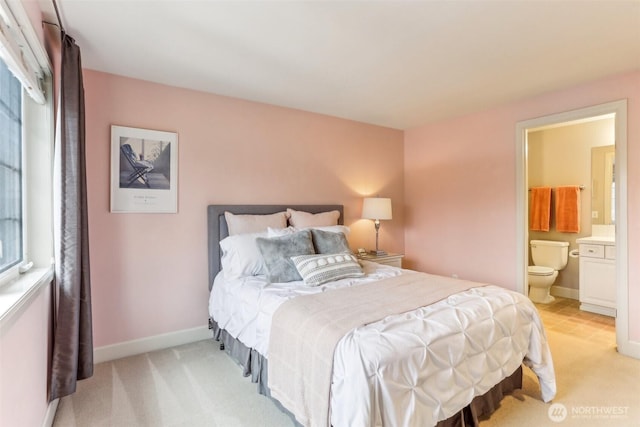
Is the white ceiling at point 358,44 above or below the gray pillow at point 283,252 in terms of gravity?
above

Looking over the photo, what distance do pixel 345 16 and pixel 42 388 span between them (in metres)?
2.77

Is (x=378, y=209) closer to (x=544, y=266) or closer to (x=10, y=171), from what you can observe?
(x=544, y=266)

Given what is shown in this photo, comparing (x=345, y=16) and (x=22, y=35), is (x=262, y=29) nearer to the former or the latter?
(x=345, y=16)

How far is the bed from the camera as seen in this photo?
4.42 feet

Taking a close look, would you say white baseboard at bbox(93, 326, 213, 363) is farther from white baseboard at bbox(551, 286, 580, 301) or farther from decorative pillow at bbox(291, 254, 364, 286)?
white baseboard at bbox(551, 286, 580, 301)

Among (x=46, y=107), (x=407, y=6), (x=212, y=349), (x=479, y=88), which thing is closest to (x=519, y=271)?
(x=479, y=88)

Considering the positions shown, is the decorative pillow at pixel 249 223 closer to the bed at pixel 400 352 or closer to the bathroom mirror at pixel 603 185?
the bed at pixel 400 352

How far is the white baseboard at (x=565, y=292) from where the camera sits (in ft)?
14.4

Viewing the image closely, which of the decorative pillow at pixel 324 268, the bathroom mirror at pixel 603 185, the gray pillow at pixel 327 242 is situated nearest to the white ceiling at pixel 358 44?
the gray pillow at pixel 327 242

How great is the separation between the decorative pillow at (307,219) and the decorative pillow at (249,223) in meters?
0.20

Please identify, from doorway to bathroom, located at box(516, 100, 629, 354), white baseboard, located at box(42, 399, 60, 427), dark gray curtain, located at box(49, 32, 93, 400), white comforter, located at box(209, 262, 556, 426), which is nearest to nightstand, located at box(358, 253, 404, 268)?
doorway to bathroom, located at box(516, 100, 629, 354)

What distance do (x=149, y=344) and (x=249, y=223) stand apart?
54.6 inches

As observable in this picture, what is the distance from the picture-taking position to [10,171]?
171 centimetres

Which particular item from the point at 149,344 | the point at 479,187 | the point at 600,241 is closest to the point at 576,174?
the point at 600,241
